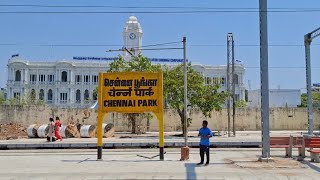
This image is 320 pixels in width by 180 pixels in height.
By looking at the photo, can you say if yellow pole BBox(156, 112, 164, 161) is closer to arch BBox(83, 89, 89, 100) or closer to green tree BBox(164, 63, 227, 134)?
green tree BBox(164, 63, 227, 134)

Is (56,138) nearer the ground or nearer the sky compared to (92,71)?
nearer the ground

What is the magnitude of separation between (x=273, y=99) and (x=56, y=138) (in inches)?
2697

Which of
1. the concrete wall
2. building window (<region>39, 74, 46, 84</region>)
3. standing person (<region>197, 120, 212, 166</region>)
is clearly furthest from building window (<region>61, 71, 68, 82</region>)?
standing person (<region>197, 120, 212, 166</region>)

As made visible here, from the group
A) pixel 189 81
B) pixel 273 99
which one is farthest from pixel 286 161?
pixel 273 99

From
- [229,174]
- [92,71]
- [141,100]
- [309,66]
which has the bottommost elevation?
[229,174]

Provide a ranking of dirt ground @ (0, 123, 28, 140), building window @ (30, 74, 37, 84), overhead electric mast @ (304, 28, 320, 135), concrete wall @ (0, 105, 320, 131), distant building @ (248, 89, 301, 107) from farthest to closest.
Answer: building window @ (30, 74, 37, 84)
distant building @ (248, 89, 301, 107)
concrete wall @ (0, 105, 320, 131)
dirt ground @ (0, 123, 28, 140)
overhead electric mast @ (304, 28, 320, 135)

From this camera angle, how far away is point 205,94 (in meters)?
38.0

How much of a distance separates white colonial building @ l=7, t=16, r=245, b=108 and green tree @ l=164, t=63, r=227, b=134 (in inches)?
2502

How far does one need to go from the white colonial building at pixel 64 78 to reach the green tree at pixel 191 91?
208ft

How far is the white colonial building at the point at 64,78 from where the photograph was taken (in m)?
102

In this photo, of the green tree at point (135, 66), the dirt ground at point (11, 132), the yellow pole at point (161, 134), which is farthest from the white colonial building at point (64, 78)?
the yellow pole at point (161, 134)

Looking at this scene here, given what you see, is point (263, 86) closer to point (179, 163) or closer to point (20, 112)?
point (179, 163)

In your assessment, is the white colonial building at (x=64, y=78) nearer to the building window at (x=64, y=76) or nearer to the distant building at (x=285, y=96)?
the building window at (x=64, y=76)

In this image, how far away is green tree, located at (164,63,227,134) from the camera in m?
36.8
